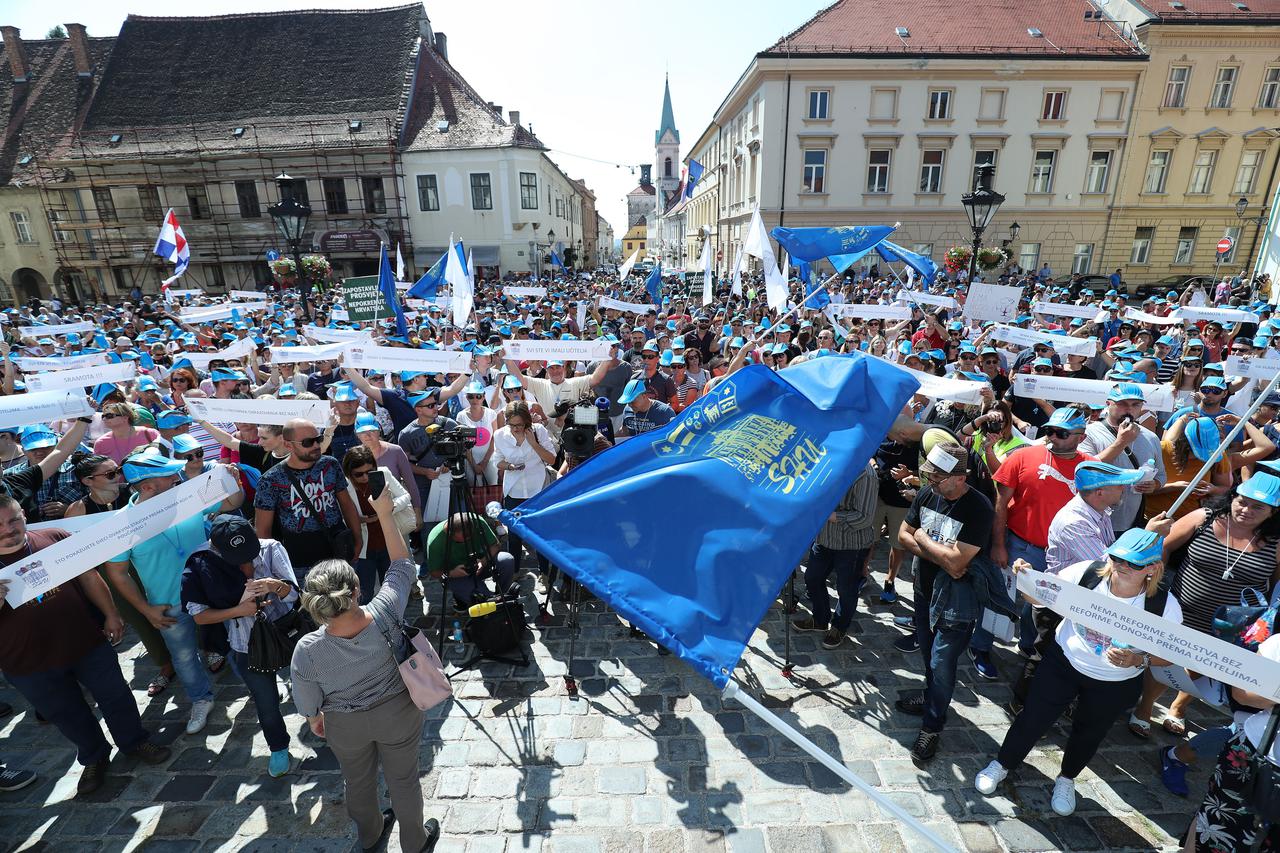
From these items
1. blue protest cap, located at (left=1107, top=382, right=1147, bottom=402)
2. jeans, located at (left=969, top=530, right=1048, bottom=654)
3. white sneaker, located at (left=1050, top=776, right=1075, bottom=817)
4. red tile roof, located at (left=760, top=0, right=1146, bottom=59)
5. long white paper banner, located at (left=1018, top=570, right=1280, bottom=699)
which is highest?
red tile roof, located at (left=760, top=0, right=1146, bottom=59)

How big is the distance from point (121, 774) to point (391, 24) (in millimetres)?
44665

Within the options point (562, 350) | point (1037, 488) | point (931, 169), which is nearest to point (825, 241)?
point (562, 350)

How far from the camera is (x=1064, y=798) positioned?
3.53m

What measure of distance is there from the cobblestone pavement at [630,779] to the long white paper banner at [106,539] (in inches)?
65.5

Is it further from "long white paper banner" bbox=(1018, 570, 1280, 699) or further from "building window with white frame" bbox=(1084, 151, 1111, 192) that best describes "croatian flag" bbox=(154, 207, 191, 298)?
"building window with white frame" bbox=(1084, 151, 1111, 192)

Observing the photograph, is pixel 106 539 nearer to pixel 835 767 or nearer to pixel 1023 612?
pixel 835 767

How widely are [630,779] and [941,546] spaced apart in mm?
2489

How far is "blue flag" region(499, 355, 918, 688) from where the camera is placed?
A: 2.56 m

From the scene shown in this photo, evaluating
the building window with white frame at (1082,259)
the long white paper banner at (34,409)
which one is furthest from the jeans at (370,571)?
the building window with white frame at (1082,259)

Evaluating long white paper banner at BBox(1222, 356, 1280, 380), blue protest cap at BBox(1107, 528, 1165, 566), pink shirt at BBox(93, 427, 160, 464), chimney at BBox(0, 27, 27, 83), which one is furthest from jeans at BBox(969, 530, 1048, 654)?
chimney at BBox(0, 27, 27, 83)

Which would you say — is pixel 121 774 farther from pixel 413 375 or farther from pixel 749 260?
pixel 749 260

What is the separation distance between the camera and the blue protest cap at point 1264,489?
324cm

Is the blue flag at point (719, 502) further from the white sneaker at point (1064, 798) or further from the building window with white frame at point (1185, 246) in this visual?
the building window with white frame at point (1185, 246)

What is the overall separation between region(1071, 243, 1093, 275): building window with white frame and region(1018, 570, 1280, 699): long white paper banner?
39.0 meters
